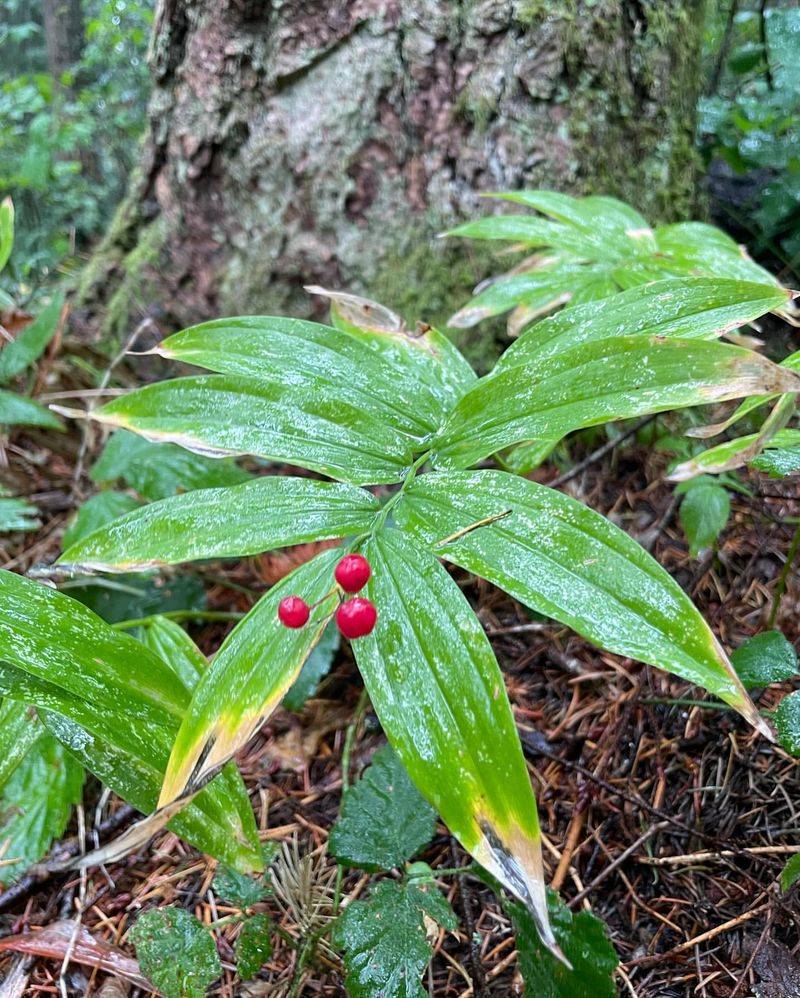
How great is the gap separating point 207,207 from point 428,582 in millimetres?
1958

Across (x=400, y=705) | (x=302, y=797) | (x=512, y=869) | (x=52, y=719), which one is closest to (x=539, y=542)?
(x=400, y=705)

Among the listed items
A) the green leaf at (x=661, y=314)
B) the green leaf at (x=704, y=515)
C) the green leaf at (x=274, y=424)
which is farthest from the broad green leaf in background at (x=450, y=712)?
the green leaf at (x=704, y=515)

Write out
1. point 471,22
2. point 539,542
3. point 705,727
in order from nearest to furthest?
point 539,542 → point 705,727 → point 471,22

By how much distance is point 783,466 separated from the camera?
41.3 inches

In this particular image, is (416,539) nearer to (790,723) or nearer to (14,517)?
(790,723)

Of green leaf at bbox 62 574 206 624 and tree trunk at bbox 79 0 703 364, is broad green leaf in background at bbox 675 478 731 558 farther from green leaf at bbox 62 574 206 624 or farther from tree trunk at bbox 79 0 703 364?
green leaf at bbox 62 574 206 624

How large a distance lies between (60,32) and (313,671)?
28.9ft

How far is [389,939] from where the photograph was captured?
962 mm

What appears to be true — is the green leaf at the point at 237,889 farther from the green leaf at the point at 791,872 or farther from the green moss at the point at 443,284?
the green moss at the point at 443,284

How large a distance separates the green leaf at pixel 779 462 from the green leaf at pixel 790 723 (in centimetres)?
32

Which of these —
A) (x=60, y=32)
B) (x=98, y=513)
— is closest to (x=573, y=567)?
(x=98, y=513)

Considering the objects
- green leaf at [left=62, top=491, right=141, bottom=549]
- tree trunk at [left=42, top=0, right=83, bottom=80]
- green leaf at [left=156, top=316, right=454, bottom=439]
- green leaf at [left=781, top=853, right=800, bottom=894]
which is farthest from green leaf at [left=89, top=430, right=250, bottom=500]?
tree trunk at [left=42, top=0, right=83, bottom=80]

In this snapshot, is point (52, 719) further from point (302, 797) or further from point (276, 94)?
point (276, 94)

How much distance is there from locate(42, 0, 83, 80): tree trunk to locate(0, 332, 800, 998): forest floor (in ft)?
26.2
